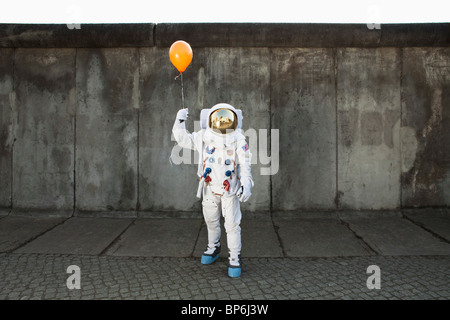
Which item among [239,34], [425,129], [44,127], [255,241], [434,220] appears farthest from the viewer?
[44,127]


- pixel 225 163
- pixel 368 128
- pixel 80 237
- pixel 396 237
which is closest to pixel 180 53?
pixel 225 163

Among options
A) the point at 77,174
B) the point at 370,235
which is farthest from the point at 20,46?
the point at 370,235

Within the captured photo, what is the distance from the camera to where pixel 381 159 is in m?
5.53

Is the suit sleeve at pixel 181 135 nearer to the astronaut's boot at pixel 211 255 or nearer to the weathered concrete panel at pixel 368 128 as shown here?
the astronaut's boot at pixel 211 255

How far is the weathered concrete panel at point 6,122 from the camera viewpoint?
5.64 m

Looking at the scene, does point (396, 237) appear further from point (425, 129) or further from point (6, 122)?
point (6, 122)

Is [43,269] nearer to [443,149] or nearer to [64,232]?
[64,232]

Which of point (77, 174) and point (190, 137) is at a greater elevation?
point (190, 137)

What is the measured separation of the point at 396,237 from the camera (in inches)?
174

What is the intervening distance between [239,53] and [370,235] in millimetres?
3655

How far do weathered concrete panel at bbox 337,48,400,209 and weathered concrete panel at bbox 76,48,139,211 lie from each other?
146 inches

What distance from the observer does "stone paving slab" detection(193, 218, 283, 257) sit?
3.94m

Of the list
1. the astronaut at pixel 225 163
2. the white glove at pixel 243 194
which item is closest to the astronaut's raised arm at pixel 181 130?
the astronaut at pixel 225 163

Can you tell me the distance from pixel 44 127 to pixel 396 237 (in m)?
6.07
